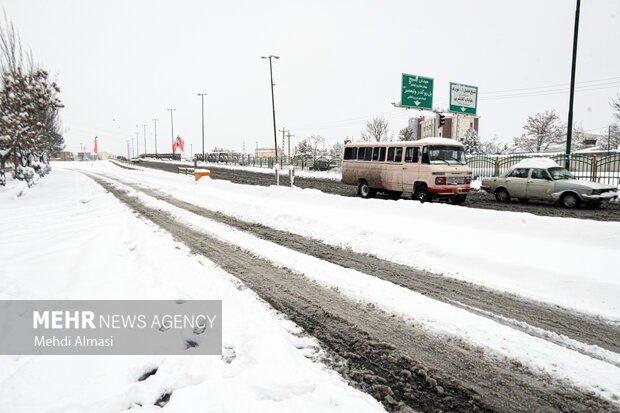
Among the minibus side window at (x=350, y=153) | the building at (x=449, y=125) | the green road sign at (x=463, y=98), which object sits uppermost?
the building at (x=449, y=125)

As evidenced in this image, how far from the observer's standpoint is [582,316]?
4105 mm

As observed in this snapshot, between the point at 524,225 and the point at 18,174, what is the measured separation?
2737cm

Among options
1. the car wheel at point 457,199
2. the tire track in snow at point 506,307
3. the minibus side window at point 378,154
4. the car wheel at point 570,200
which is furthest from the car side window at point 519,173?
the tire track in snow at point 506,307

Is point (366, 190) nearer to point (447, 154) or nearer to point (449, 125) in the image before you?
point (447, 154)

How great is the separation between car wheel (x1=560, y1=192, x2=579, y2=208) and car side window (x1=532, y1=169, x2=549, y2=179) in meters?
1.05

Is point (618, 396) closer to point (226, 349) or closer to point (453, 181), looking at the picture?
point (226, 349)

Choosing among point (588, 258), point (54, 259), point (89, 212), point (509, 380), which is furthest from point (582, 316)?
point (89, 212)

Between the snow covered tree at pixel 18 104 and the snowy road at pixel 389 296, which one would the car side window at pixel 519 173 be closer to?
the snowy road at pixel 389 296

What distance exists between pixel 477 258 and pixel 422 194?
8.48 meters

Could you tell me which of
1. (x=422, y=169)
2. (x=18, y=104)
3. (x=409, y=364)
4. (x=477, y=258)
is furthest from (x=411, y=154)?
(x=18, y=104)

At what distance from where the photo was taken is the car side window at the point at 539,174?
1388cm

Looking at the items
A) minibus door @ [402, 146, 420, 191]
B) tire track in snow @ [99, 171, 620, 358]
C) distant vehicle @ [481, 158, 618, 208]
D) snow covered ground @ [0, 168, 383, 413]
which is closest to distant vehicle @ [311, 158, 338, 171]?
distant vehicle @ [481, 158, 618, 208]

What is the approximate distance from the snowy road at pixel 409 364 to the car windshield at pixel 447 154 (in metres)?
11.0

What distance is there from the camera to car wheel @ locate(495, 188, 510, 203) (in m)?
15.1
